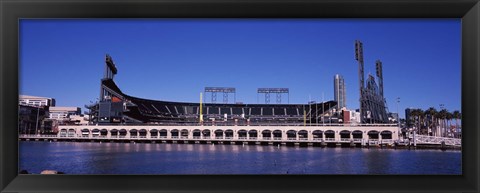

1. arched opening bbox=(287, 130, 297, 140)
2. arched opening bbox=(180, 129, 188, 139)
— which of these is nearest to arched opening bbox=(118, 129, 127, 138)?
arched opening bbox=(180, 129, 188, 139)

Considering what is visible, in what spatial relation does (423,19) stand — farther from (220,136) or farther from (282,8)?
(220,136)

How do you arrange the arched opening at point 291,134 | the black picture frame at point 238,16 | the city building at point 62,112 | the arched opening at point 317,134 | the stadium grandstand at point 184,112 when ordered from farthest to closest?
the stadium grandstand at point 184,112 → the city building at point 62,112 → the arched opening at point 291,134 → the arched opening at point 317,134 → the black picture frame at point 238,16

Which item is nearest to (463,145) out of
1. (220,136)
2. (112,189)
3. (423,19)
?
(423,19)

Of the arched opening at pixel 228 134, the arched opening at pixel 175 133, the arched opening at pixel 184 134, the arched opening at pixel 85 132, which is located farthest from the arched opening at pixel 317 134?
the arched opening at pixel 85 132

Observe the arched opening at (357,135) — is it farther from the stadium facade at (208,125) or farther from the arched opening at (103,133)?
the arched opening at (103,133)

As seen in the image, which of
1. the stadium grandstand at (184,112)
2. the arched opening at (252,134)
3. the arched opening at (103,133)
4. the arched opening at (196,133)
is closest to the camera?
the arched opening at (252,134)

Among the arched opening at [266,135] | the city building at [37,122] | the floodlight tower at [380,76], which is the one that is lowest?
the arched opening at [266,135]

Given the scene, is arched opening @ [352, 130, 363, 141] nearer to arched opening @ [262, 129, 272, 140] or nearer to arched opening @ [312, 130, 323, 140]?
arched opening @ [312, 130, 323, 140]
